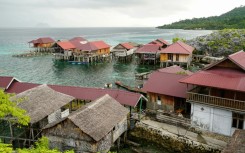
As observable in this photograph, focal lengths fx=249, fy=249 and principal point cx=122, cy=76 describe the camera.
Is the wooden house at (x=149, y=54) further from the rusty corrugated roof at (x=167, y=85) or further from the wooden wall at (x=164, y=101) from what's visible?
the wooden wall at (x=164, y=101)

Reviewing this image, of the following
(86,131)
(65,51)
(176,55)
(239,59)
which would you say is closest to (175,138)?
(86,131)

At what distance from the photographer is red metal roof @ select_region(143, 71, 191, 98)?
28878 mm

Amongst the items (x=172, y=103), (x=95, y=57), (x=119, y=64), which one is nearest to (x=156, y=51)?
(x=119, y=64)

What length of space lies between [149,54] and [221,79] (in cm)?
4652

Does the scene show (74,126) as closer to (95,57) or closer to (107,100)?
(107,100)

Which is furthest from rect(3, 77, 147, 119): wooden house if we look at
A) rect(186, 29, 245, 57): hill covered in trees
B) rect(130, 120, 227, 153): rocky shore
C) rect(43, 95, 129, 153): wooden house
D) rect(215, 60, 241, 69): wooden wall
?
rect(186, 29, 245, 57): hill covered in trees

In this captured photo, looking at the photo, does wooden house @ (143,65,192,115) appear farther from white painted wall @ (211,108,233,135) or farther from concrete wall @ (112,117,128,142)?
concrete wall @ (112,117,128,142)

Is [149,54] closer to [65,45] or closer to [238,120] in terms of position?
[65,45]

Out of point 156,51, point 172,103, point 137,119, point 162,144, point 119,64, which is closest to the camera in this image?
point 162,144

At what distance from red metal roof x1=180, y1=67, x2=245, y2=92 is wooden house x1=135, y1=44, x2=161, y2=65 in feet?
140

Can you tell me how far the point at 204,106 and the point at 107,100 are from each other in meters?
9.79

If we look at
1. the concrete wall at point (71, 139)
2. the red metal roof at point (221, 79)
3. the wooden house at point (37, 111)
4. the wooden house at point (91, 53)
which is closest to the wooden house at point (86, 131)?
the concrete wall at point (71, 139)

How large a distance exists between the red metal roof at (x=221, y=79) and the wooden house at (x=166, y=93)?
3558 millimetres

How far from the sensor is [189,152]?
914 inches
